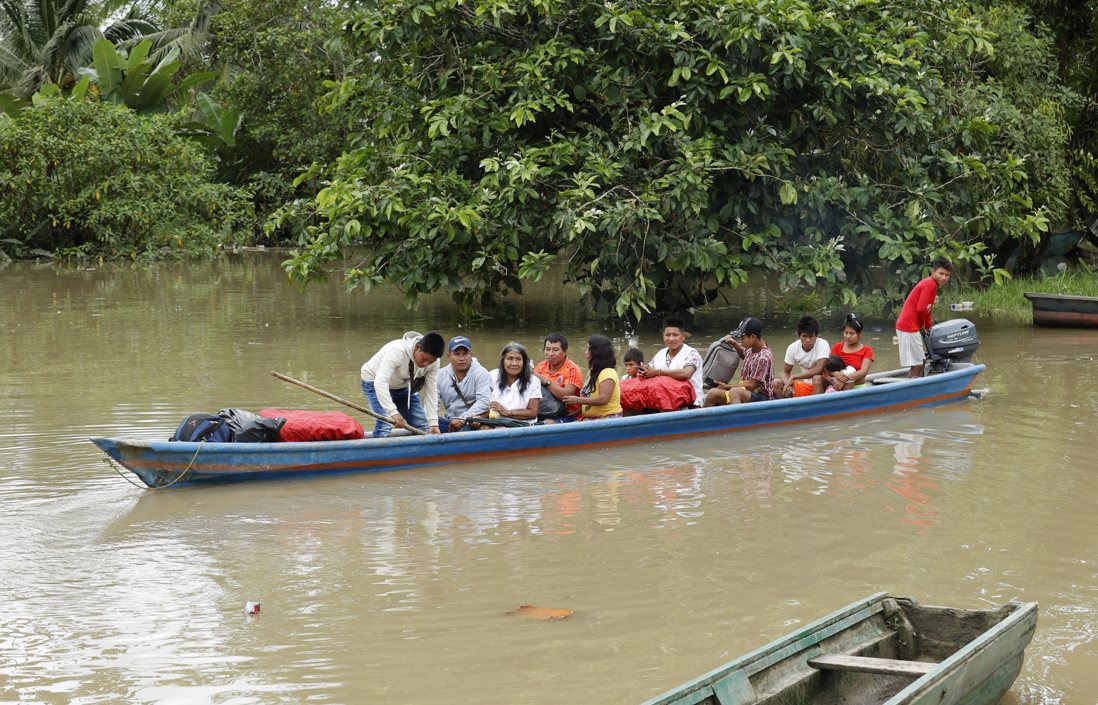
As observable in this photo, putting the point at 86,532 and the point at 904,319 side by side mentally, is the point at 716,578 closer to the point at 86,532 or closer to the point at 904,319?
the point at 86,532

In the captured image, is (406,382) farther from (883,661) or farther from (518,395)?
(883,661)

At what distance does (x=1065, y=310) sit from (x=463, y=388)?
8.81 meters

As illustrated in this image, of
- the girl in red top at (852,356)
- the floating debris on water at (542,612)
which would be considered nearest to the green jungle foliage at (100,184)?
the girl in red top at (852,356)

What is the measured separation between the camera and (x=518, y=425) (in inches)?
336

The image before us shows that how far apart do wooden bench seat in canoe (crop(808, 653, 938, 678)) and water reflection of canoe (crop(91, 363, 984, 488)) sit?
3956 millimetres

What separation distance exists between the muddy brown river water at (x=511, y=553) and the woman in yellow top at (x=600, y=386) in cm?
32

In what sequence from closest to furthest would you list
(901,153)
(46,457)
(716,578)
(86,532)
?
(716,578) < (86,532) < (46,457) < (901,153)

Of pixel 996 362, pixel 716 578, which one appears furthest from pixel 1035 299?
pixel 716 578

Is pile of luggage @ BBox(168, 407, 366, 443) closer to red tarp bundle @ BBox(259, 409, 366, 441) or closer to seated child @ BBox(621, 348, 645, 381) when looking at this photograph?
red tarp bundle @ BBox(259, 409, 366, 441)

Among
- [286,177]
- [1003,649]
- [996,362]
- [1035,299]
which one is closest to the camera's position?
[1003,649]

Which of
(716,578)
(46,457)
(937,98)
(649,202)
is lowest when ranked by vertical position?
(716,578)

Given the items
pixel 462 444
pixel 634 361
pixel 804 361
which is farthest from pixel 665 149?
pixel 462 444

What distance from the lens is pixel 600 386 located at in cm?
877

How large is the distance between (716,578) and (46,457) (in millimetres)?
4818
